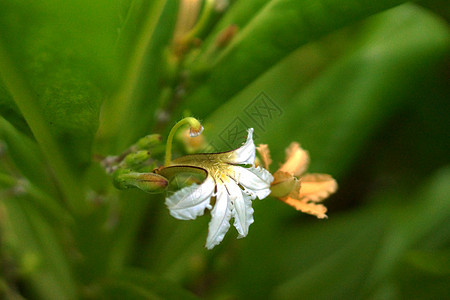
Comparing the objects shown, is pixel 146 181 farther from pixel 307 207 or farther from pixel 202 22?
pixel 202 22

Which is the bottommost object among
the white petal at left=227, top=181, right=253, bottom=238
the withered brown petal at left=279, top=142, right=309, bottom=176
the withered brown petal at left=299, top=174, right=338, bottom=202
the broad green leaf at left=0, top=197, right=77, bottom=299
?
the broad green leaf at left=0, top=197, right=77, bottom=299

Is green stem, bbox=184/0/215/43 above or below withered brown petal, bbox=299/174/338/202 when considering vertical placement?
above

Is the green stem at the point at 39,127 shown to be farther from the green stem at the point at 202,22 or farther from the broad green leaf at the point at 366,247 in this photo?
the broad green leaf at the point at 366,247

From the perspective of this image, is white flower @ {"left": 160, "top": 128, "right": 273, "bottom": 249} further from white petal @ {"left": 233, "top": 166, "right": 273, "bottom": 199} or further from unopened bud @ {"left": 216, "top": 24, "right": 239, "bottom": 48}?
unopened bud @ {"left": 216, "top": 24, "right": 239, "bottom": 48}

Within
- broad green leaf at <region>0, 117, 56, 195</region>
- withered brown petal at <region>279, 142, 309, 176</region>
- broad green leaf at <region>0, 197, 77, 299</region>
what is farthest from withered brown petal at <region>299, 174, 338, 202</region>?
broad green leaf at <region>0, 197, 77, 299</region>

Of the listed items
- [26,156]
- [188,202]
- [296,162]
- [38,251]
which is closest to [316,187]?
[296,162]

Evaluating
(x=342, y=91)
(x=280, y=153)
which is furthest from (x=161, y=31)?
(x=342, y=91)

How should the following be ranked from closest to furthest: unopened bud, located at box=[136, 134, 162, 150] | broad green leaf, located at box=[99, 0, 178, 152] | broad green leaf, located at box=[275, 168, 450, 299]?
1. unopened bud, located at box=[136, 134, 162, 150]
2. broad green leaf, located at box=[99, 0, 178, 152]
3. broad green leaf, located at box=[275, 168, 450, 299]
